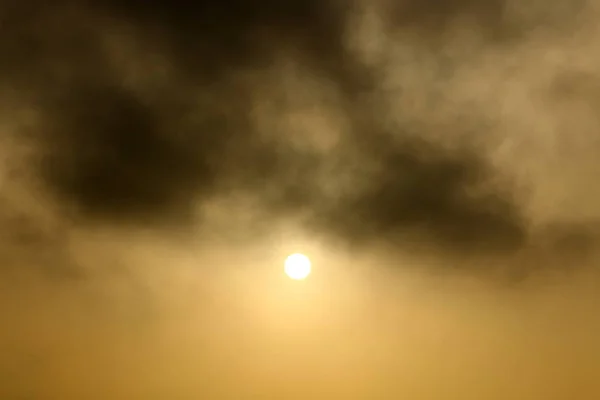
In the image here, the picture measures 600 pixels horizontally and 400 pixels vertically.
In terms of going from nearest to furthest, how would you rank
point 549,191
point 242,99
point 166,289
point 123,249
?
1. point 242,99
2. point 549,191
3. point 123,249
4. point 166,289

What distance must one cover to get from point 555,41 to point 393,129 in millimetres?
2025

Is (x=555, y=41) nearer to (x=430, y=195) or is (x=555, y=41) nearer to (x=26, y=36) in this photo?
(x=430, y=195)

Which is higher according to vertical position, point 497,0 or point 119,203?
point 119,203


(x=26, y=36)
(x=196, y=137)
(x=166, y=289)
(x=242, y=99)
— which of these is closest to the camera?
(x=26, y=36)

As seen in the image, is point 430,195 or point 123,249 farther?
point 123,249

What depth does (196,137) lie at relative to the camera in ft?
28.6

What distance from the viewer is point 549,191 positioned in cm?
941

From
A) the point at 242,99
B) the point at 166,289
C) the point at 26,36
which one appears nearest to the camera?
the point at 26,36

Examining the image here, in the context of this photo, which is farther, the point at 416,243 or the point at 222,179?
the point at 416,243

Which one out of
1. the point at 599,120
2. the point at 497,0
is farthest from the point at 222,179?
the point at 599,120

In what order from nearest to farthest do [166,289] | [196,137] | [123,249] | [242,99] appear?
[242,99] → [196,137] → [123,249] → [166,289]

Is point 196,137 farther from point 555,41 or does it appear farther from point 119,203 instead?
point 555,41

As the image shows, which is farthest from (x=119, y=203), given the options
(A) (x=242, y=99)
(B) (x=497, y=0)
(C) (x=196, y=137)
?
(B) (x=497, y=0)

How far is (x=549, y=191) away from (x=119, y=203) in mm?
5626
